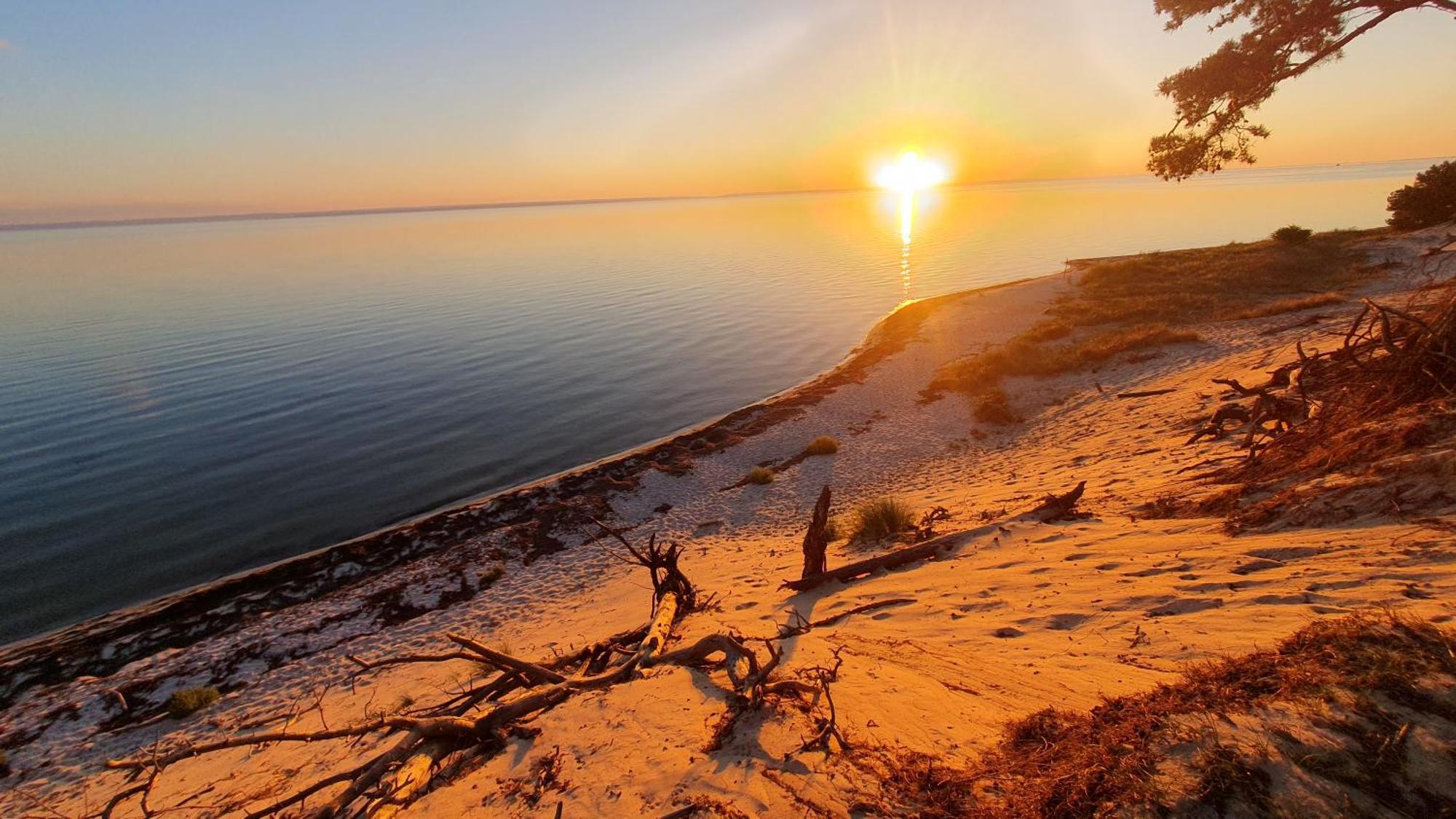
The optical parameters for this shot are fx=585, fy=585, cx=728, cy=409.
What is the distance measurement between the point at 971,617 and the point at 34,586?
2036 cm

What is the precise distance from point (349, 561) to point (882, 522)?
12982 mm

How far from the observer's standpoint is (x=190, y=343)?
33.9m

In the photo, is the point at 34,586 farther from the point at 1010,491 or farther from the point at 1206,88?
the point at 1206,88

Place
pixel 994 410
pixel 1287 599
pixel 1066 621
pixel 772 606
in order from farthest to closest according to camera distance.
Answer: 1. pixel 994 410
2. pixel 772 606
3. pixel 1066 621
4. pixel 1287 599

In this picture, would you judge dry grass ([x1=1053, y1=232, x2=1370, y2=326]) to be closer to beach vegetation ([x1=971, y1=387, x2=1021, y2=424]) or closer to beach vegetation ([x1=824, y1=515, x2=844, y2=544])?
beach vegetation ([x1=971, y1=387, x2=1021, y2=424])

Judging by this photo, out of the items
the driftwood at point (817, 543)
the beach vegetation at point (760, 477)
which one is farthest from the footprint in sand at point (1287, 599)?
the beach vegetation at point (760, 477)

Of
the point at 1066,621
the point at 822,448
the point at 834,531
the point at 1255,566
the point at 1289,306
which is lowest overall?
the point at 822,448

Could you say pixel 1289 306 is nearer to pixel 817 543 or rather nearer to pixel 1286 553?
pixel 1286 553

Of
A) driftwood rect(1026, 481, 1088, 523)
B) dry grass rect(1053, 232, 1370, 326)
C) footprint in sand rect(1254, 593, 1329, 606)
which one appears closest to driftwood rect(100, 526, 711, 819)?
footprint in sand rect(1254, 593, 1329, 606)

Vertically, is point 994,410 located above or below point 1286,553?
below

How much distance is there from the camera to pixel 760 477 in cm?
1752

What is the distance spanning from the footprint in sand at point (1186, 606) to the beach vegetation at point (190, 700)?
47.0 ft

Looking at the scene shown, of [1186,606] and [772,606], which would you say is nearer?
[1186,606]

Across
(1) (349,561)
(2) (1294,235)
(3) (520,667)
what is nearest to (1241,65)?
(3) (520,667)
